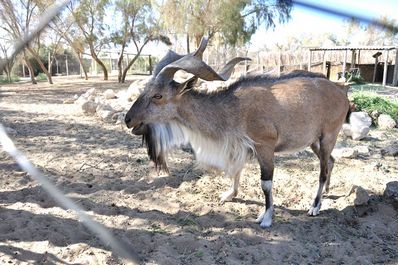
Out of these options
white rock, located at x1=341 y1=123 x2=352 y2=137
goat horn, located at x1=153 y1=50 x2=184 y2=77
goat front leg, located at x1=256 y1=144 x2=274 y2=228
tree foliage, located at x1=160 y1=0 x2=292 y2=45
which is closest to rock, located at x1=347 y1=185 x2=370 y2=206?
goat front leg, located at x1=256 y1=144 x2=274 y2=228

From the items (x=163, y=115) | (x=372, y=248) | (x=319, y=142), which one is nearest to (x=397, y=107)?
(x=319, y=142)

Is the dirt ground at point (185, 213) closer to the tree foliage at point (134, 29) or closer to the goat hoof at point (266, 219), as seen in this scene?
the goat hoof at point (266, 219)

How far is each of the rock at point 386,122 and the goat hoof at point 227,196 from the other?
19.5 ft

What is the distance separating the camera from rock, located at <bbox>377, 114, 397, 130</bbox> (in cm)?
920

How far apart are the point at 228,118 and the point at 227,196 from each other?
43.8 inches

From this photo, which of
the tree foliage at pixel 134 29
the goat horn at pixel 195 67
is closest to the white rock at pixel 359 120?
the goat horn at pixel 195 67

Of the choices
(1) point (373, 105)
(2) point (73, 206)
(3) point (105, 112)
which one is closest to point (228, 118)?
(2) point (73, 206)

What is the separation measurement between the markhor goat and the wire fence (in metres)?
1.01

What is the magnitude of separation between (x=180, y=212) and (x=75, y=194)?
144 centimetres

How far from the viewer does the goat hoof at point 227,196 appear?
483cm

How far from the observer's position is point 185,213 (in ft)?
14.7

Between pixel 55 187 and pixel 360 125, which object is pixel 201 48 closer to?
pixel 55 187

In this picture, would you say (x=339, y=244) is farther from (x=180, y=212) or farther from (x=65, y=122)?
(x=65, y=122)

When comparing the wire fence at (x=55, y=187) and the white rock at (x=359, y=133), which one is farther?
the white rock at (x=359, y=133)
